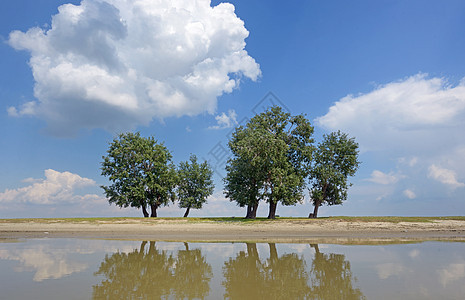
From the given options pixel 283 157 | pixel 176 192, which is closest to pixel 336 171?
pixel 283 157

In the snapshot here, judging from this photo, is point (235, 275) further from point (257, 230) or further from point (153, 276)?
point (257, 230)

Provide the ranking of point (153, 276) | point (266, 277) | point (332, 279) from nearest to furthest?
point (332, 279), point (266, 277), point (153, 276)

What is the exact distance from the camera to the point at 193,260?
46.8 ft

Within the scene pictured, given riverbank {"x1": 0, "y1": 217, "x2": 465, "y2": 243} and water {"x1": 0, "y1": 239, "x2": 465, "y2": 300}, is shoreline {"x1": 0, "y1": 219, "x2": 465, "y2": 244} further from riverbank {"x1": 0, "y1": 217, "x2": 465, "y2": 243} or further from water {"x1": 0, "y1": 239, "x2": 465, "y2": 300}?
water {"x1": 0, "y1": 239, "x2": 465, "y2": 300}

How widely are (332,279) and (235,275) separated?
11.2ft

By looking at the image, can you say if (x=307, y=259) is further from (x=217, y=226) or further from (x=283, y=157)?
(x=283, y=157)

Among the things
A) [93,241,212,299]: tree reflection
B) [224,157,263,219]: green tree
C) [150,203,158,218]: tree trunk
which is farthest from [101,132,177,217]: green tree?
[93,241,212,299]: tree reflection

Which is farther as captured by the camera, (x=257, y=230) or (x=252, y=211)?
(x=252, y=211)

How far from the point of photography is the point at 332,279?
10.2 m

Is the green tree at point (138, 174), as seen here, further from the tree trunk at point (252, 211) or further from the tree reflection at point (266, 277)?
the tree reflection at point (266, 277)

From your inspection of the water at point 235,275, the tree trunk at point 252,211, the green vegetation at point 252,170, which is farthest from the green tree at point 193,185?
the water at point 235,275

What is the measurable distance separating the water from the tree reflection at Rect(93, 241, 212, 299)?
27mm

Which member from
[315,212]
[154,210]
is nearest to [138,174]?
[154,210]

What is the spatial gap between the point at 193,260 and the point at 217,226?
739 inches
